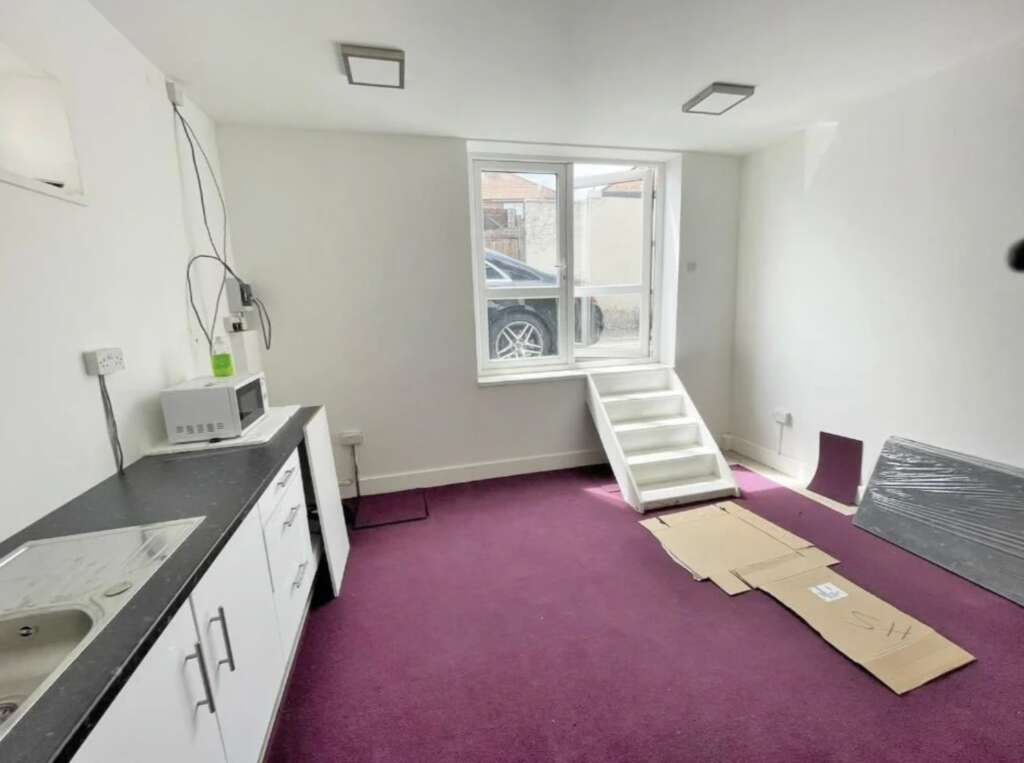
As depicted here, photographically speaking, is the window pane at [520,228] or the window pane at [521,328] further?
the window pane at [521,328]

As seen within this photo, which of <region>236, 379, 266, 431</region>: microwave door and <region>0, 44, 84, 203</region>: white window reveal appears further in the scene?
<region>236, 379, 266, 431</region>: microwave door

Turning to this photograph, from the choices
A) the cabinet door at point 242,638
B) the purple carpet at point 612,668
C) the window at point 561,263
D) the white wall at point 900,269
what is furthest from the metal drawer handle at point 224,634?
the white wall at point 900,269

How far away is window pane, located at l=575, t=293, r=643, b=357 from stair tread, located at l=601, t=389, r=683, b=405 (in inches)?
16.5

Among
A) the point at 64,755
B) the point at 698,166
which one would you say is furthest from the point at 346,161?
the point at 64,755

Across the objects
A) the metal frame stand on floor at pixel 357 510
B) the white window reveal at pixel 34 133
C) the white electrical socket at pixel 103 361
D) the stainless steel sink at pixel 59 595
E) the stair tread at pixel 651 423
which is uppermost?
the white window reveal at pixel 34 133

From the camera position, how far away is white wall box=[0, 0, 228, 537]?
1217mm

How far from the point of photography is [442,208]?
3049 millimetres

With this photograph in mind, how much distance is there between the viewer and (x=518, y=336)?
3625 mm

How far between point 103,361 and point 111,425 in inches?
9.2

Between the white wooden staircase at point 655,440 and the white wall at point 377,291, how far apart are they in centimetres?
53

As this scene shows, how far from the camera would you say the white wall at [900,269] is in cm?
214

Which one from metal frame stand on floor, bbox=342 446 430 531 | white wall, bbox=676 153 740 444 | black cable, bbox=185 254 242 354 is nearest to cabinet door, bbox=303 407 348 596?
metal frame stand on floor, bbox=342 446 430 531

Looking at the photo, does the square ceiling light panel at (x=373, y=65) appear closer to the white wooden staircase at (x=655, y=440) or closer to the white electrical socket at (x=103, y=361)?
the white electrical socket at (x=103, y=361)

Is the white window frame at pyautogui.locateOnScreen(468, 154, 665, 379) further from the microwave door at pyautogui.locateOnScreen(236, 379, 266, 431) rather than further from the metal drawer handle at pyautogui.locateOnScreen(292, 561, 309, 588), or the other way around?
the metal drawer handle at pyautogui.locateOnScreen(292, 561, 309, 588)
